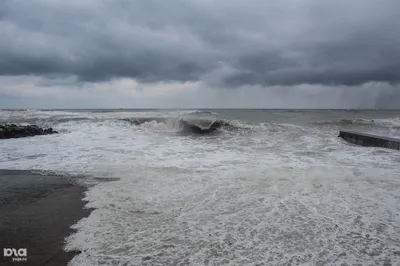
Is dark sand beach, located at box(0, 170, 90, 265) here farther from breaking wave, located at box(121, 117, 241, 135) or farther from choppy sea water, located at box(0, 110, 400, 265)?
breaking wave, located at box(121, 117, 241, 135)

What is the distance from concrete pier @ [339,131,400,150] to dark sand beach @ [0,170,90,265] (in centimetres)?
1243

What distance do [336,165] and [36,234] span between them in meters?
7.89

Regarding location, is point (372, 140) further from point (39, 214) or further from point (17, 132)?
point (17, 132)

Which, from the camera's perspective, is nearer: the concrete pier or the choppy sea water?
the choppy sea water

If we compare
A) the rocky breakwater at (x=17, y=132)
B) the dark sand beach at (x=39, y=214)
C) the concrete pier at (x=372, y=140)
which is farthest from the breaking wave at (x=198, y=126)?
the dark sand beach at (x=39, y=214)

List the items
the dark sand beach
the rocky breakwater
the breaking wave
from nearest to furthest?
the dark sand beach
the rocky breakwater
the breaking wave

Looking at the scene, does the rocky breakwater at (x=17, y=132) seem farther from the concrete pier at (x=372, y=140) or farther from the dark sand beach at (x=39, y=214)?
the concrete pier at (x=372, y=140)

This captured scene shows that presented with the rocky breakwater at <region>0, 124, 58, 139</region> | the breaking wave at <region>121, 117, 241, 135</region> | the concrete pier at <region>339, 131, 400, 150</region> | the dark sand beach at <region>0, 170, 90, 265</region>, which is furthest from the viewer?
the breaking wave at <region>121, 117, 241, 135</region>

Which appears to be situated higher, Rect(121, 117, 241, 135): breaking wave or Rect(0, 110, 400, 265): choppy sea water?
Rect(121, 117, 241, 135): breaking wave

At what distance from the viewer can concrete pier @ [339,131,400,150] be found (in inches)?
470

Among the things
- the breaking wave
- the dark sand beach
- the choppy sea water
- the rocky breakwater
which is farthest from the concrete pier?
the rocky breakwater

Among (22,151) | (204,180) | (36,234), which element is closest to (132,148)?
(22,151)

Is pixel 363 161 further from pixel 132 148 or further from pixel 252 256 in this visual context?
pixel 132 148

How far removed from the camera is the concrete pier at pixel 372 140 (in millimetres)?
11941
